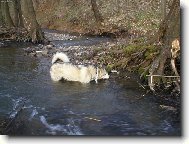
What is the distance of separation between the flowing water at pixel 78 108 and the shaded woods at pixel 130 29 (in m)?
0.39

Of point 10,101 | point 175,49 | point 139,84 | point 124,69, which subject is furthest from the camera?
point 124,69

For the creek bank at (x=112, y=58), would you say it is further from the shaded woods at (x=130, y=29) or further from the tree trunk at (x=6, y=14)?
the tree trunk at (x=6, y=14)

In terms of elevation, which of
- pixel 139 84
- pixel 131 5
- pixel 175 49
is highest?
pixel 131 5

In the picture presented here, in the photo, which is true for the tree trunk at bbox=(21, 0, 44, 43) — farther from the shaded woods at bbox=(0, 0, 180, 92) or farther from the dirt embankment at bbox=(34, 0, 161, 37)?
the dirt embankment at bbox=(34, 0, 161, 37)

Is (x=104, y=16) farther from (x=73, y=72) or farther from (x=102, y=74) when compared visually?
(x=73, y=72)

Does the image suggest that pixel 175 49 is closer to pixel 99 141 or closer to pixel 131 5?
pixel 99 141

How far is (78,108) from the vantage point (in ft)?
16.4

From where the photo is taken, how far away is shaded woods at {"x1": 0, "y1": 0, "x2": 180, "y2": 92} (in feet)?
17.6

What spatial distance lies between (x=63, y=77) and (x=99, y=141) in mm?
2948

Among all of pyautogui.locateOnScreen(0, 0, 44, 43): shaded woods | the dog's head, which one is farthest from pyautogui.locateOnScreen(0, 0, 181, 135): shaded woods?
pyautogui.locateOnScreen(0, 0, 44, 43): shaded woods

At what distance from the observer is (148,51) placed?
6715mm

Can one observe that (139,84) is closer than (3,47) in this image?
Yes

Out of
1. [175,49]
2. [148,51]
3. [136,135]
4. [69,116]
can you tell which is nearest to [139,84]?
[148,51]

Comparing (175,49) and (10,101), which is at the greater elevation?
(175,49)
